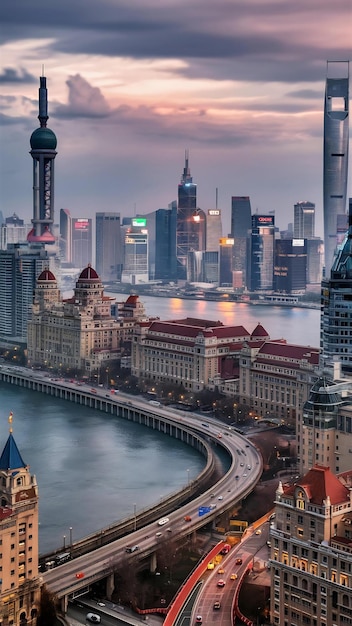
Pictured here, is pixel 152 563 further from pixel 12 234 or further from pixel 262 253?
pixel 262 253

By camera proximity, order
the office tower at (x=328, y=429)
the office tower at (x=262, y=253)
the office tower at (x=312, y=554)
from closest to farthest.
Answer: the office tower at (x=312, y=554) → the office tower at (x=328, y=429) → the office tower at (x=262, y=253)

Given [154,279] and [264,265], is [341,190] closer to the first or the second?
[264,265]

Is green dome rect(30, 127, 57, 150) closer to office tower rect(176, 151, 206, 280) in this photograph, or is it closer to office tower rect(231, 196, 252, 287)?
office tower rect(231, 196, 252, 287)

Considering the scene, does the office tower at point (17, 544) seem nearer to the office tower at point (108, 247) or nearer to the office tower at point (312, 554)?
the office tower at point (312, 554)

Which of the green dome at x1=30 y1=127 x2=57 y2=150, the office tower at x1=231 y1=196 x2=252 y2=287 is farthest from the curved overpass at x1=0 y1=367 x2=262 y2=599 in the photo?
the office tower at x1=231 y1=196 x2=252 y2=287

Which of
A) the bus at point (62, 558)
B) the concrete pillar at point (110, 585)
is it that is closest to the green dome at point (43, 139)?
the bus at point (62, 558)

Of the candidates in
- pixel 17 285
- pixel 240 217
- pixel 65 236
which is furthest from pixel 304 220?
pixel 17 285

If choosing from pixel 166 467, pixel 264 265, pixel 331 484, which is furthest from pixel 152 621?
pixel 264 265
